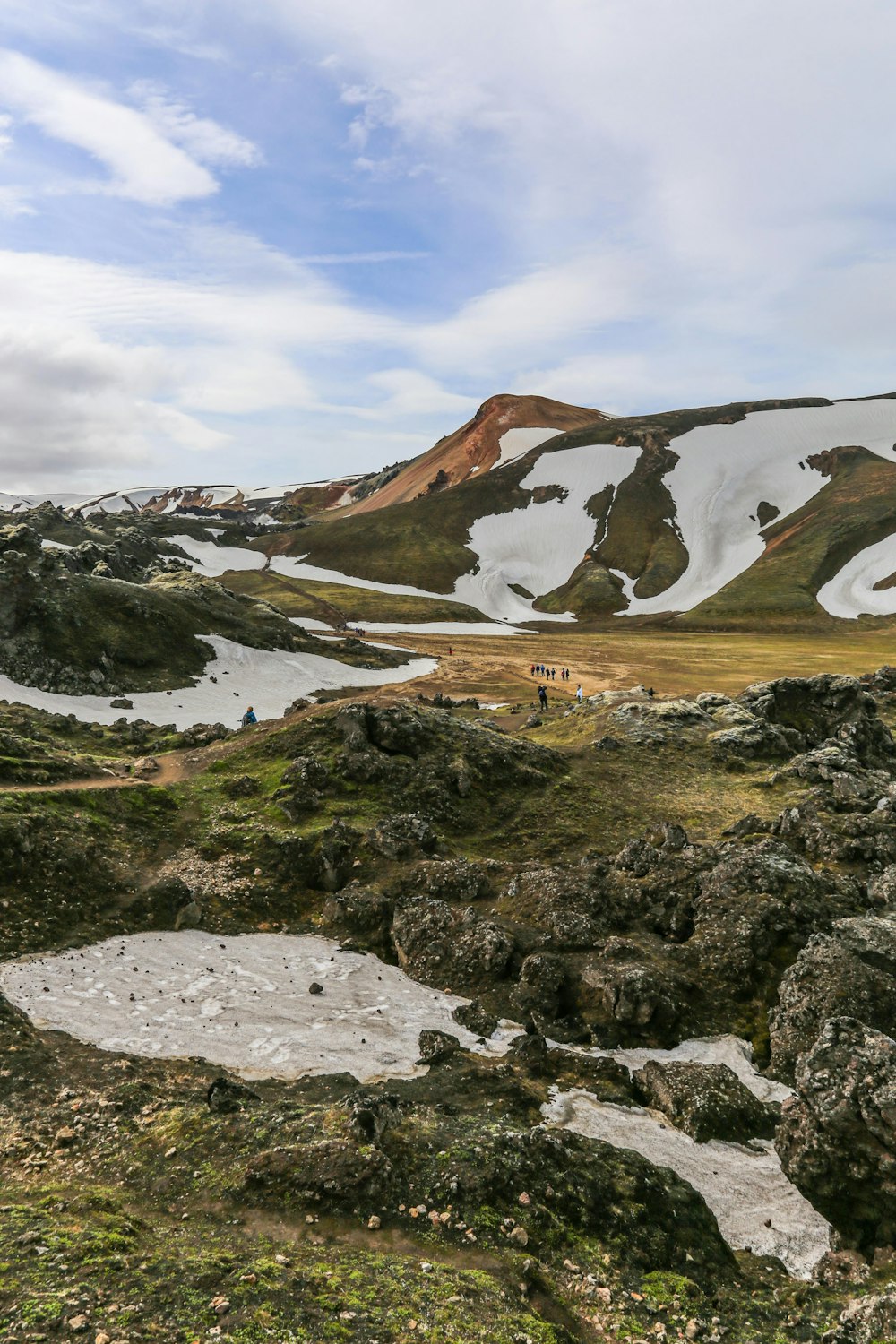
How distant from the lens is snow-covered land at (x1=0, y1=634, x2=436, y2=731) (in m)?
64.1

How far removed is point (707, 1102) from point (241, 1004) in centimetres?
1481

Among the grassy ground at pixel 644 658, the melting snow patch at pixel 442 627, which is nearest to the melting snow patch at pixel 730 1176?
the grassy ground at pixel 644 658

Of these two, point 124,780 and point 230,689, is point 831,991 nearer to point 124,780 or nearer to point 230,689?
point 124,780

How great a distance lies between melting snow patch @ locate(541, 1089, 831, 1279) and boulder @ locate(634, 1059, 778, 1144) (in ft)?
1.13

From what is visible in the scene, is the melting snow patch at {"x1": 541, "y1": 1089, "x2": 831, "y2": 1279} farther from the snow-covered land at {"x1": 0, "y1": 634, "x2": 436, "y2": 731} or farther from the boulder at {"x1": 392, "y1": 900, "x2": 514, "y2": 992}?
the snow-covered land at {"x1": 0, "y1": 634, "x2": 436, "y2": 731}

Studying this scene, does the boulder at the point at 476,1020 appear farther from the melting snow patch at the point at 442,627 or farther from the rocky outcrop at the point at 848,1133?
the melting snow patch at the point at 442,627

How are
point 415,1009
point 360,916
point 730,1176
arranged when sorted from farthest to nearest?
point 360,916 < point 415,1009 < point 730,1176

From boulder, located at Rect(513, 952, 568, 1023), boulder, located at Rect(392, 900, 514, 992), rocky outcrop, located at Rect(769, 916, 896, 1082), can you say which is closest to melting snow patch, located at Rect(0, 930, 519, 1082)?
boulder, located at Rect(392, 900, 514, 992)

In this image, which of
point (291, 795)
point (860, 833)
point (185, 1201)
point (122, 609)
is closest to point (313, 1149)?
point (185, 1201)

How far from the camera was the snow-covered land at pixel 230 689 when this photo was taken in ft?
Answer: 210

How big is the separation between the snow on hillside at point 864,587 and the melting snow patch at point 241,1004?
172887mm

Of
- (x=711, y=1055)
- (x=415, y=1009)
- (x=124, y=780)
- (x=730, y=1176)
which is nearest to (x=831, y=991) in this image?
(x=711, y=1055)

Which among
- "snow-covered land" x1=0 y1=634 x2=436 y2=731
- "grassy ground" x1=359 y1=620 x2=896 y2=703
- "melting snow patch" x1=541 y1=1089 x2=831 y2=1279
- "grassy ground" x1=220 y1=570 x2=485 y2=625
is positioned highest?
"grassy ground" x1=220 y1=570 x2=485 y2=625

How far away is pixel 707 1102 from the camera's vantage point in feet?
64.1
